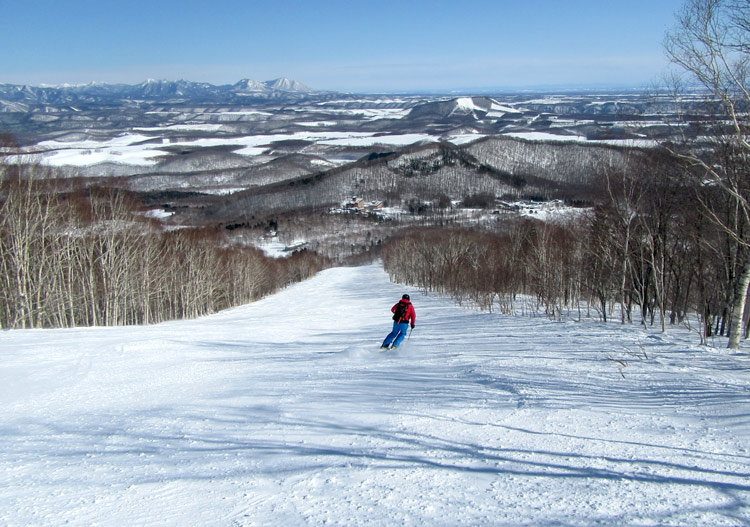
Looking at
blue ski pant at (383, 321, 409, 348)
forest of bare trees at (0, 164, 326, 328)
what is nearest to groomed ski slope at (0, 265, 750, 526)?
blue ski pant at (383, 321, 409, 348)

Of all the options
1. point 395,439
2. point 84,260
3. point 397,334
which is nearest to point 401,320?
point 397,334

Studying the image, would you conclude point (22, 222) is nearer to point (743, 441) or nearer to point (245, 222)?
point (743, 441)

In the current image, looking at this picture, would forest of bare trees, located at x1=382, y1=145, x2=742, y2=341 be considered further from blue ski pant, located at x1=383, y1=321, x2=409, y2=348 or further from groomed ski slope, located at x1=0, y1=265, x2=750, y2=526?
blue ski pant, located at x1=383, y1=321, x2=409, y2=348

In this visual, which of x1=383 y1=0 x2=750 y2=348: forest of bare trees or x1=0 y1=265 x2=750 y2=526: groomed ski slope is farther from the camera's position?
x1=383 y1=0 x2=750 y2=348: forest of bare trees

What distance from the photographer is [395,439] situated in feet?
21.7

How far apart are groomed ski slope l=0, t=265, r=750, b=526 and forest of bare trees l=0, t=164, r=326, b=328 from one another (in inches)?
612

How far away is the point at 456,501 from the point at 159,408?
21.2ft

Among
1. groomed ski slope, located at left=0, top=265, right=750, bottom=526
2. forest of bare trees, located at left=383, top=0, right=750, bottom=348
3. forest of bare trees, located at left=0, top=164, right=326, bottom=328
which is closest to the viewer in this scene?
groomed ski slope, located at left=0, top=265, right=750, bottom=526

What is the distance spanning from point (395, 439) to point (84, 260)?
3260 centimetres

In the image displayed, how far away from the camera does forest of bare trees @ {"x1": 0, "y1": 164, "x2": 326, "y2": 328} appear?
2531 centimetres

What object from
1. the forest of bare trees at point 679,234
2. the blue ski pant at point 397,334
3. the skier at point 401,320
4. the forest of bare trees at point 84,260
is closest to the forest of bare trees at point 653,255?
the forest of bare trees at point 679,234

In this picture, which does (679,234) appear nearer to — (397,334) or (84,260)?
(397,334)

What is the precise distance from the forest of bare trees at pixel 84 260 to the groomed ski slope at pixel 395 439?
15.6m

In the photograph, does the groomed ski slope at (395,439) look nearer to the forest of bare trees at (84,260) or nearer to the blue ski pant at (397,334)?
the blue ski pant at (397,334)
